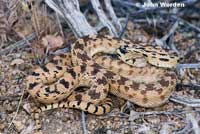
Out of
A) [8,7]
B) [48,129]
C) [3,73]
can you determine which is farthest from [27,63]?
[48,129]

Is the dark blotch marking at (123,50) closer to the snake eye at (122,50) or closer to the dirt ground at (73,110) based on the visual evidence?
the snake eye at (122,50)

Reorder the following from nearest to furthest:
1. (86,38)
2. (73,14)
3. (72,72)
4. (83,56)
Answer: (72,72) < (83,56) < (86,38) < (73,14)

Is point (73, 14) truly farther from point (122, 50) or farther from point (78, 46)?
point (122, 50)

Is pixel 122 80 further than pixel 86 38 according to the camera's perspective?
No

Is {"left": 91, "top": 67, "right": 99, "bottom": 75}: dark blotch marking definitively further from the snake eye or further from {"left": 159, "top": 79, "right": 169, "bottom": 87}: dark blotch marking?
{"left": 159, "top": 79, "right": 169, "bottom": 87}: dark blotch marking

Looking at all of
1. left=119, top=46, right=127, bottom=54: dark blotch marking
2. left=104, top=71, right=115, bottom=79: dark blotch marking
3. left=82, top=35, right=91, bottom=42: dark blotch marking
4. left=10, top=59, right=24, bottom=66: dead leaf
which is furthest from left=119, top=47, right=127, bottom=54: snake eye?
left=10, top=59, right=24, bottom=66: dead leaf

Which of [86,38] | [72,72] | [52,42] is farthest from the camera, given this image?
[52,42]

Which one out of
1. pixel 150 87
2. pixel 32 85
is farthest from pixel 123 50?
pixel 32 85

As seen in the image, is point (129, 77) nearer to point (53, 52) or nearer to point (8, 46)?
point (53, 52)
